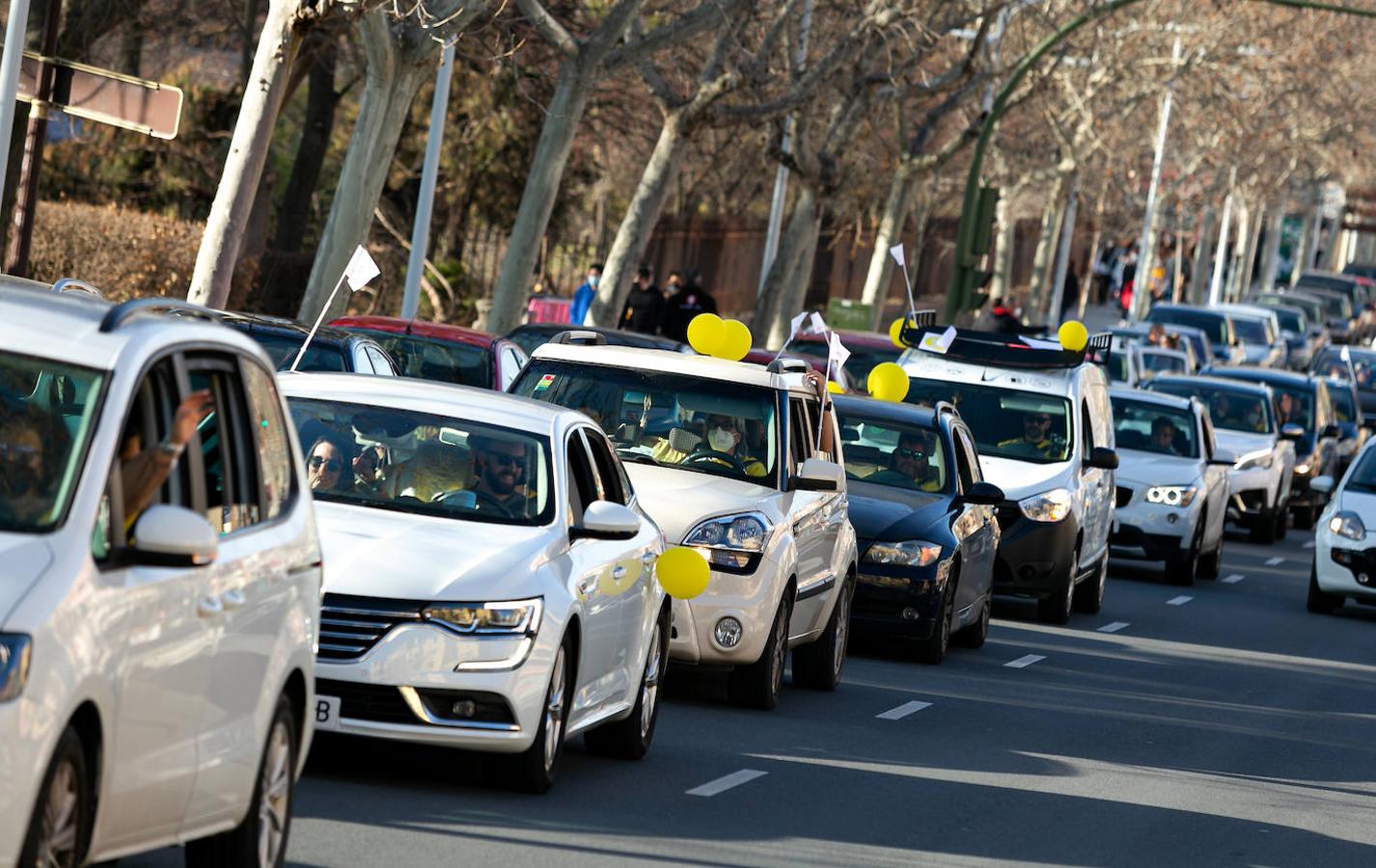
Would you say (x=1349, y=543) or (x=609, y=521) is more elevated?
(x=609, y=521)

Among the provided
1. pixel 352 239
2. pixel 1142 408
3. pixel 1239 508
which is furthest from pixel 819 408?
pixel 1239 508

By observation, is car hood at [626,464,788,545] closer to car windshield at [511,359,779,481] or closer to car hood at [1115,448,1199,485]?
car windshield at [511,359,779,481]

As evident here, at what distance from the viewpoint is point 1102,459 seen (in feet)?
66.1

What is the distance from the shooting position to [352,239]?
2273 cm

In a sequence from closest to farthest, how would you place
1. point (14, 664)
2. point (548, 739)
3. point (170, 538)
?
point (14, 664), point (170, 538), point (548, 739)

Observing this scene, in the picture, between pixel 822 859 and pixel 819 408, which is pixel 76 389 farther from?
pixel 819 408

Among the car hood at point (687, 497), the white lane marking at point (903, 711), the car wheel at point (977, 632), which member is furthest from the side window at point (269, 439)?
the car wheel at point (977, 632)

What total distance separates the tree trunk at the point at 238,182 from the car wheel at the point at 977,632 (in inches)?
235

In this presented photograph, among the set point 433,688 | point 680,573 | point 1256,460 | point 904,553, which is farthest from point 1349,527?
point 433,688

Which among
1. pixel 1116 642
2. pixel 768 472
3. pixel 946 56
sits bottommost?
pixel 1116 642

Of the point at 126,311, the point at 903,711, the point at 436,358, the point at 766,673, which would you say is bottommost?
the point at 903,711

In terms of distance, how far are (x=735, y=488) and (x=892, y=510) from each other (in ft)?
11.4

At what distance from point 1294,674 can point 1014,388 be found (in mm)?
3478

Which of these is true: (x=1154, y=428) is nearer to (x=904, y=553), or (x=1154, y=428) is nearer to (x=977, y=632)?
(x=977, y=632)
